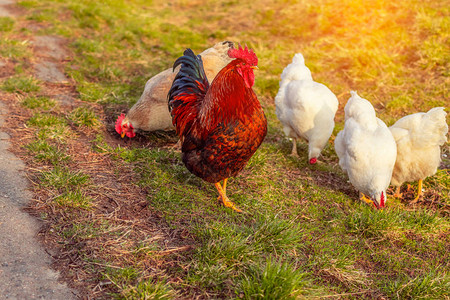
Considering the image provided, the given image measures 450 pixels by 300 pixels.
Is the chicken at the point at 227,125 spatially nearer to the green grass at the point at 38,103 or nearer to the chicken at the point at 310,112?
the chicken at the point at 310,112

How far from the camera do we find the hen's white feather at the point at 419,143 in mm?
4141

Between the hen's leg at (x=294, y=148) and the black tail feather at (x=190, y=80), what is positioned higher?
the black tail feather at (x=190, y=80)

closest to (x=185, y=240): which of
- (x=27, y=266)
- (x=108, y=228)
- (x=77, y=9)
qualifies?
(x=108, y=228)

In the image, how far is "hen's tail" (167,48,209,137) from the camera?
394 cm

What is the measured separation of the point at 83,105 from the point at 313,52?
516 centimetres

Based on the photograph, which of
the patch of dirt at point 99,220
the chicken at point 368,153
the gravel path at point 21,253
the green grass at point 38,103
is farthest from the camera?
the green grass at point 38,103

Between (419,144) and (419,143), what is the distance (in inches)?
0.5

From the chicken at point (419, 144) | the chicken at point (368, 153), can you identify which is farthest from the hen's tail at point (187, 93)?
the chicken at point (419, 144)

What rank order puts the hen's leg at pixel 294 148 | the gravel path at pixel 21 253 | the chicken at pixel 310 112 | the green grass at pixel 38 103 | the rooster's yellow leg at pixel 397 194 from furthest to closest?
the hen's leg at pixel 294 148 < the green grass at pixel 38 103 < the chicken at pixel 310 112 < the rooster's yellow leg at pixel 397 194 < the gravel path at pixel 21 253

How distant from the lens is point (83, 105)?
5.64m

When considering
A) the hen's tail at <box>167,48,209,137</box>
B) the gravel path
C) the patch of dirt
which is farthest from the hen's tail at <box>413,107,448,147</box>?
the gravel path

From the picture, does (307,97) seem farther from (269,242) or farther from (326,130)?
(269,242)

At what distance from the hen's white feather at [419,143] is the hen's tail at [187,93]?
2.41m

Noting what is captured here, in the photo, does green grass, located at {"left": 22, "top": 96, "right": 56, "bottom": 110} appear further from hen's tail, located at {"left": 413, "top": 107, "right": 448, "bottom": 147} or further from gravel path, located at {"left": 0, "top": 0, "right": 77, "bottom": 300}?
hen's tail, located at {"left": 413, "top": 107, "right": 448, "bottom": 147}
